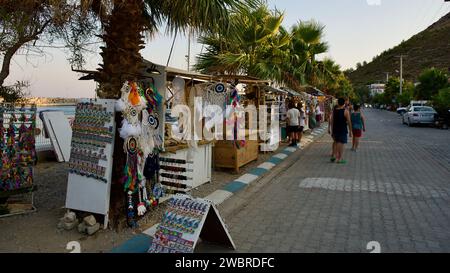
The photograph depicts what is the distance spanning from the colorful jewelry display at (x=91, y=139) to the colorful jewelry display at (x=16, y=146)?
0.89m

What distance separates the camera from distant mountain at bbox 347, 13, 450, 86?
10502cm

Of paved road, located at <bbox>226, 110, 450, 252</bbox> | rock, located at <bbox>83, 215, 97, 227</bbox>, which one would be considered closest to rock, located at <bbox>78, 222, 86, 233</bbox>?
rock, located at <bbox>83, 215, 97, 227</bbox>

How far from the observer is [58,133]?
9.59m

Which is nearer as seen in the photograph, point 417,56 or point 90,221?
point 90,221

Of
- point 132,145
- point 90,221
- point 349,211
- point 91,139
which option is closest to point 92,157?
point 91,139

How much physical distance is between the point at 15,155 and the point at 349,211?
200 inches

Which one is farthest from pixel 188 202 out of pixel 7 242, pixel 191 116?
pixel 191 116

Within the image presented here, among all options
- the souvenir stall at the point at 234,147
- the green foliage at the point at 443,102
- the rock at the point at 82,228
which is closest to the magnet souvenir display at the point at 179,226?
the rock at the point at 82,228

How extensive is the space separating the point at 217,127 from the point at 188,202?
14.6 ft

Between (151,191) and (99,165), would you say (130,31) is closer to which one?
(99,165)

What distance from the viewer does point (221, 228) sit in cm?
396

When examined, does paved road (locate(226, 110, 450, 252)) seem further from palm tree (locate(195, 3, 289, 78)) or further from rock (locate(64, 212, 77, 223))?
palm tree (locate(195, 3, 289, 78))

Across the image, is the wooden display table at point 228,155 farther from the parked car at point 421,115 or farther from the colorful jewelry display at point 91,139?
the parked car at point 421,115

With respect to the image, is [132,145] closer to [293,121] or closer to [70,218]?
[70,218]
